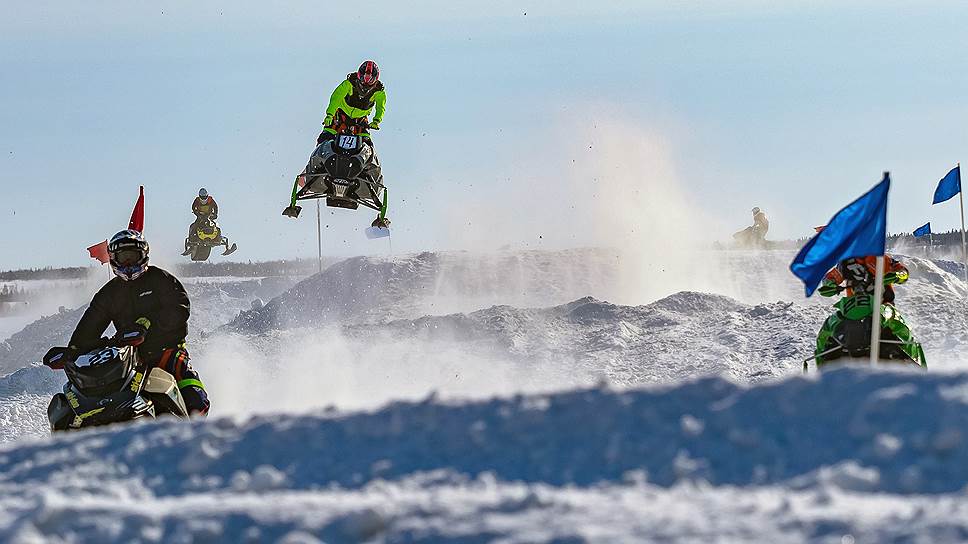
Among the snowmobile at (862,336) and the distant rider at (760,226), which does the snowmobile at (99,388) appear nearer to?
the snowmobile at (862,336)

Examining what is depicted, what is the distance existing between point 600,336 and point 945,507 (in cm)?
1576

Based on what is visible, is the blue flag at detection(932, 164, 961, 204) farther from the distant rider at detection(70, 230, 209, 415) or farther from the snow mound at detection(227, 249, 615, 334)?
the distant rider at detection(70, 230, 209, 415)

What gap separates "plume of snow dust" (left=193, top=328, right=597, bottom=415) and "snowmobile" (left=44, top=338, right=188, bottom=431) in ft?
28.9

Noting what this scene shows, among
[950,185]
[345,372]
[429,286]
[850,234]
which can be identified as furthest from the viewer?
[429,286]

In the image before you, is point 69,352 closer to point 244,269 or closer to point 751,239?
point 751,239

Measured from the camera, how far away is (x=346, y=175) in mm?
16969

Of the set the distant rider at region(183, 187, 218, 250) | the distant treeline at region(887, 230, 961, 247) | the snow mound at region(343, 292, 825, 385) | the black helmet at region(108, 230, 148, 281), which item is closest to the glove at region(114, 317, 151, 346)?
the black helmet at region(108, 230, 148, 281)

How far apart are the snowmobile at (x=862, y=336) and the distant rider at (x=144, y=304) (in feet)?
16.4

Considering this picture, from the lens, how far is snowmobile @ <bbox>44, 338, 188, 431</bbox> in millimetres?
7590

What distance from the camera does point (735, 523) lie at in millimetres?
3578

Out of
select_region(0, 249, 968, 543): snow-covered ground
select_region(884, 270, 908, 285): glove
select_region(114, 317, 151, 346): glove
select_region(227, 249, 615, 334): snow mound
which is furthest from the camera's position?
select_region(227, 249, 615, 334): snow mound

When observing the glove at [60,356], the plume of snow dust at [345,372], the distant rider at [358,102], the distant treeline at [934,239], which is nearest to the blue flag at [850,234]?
the glove at [60,356]

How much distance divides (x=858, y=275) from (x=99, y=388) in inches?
226

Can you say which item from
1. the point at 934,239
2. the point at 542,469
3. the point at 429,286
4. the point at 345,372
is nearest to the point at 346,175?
the point at 345,372
